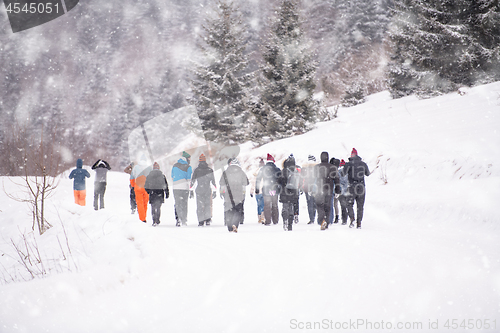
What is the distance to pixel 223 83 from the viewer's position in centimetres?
2202

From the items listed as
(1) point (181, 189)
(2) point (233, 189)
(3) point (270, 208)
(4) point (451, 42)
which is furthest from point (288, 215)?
(4) point (451, 42)

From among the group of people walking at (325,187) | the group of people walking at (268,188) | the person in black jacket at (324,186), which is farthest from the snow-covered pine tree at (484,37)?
the person in black jacket at (324,186)

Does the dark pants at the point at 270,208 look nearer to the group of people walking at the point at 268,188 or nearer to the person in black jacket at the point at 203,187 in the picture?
the group of people walking at the point at 268,188

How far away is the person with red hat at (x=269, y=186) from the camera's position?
30.4ft

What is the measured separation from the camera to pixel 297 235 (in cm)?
692

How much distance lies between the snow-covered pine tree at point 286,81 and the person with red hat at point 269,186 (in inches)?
395

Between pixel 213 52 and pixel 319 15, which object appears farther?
pixel 319 15

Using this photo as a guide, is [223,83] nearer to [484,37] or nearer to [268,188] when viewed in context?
[268,188]

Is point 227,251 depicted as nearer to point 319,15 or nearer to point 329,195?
point 329,195

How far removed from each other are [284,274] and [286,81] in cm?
1618

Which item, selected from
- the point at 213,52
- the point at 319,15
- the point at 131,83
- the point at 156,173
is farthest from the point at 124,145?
the point at 156,173

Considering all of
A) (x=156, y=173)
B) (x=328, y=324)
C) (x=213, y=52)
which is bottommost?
(x=328, y=324)

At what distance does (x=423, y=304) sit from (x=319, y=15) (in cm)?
6073

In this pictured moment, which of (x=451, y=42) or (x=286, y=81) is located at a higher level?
(x=451, y=42)
